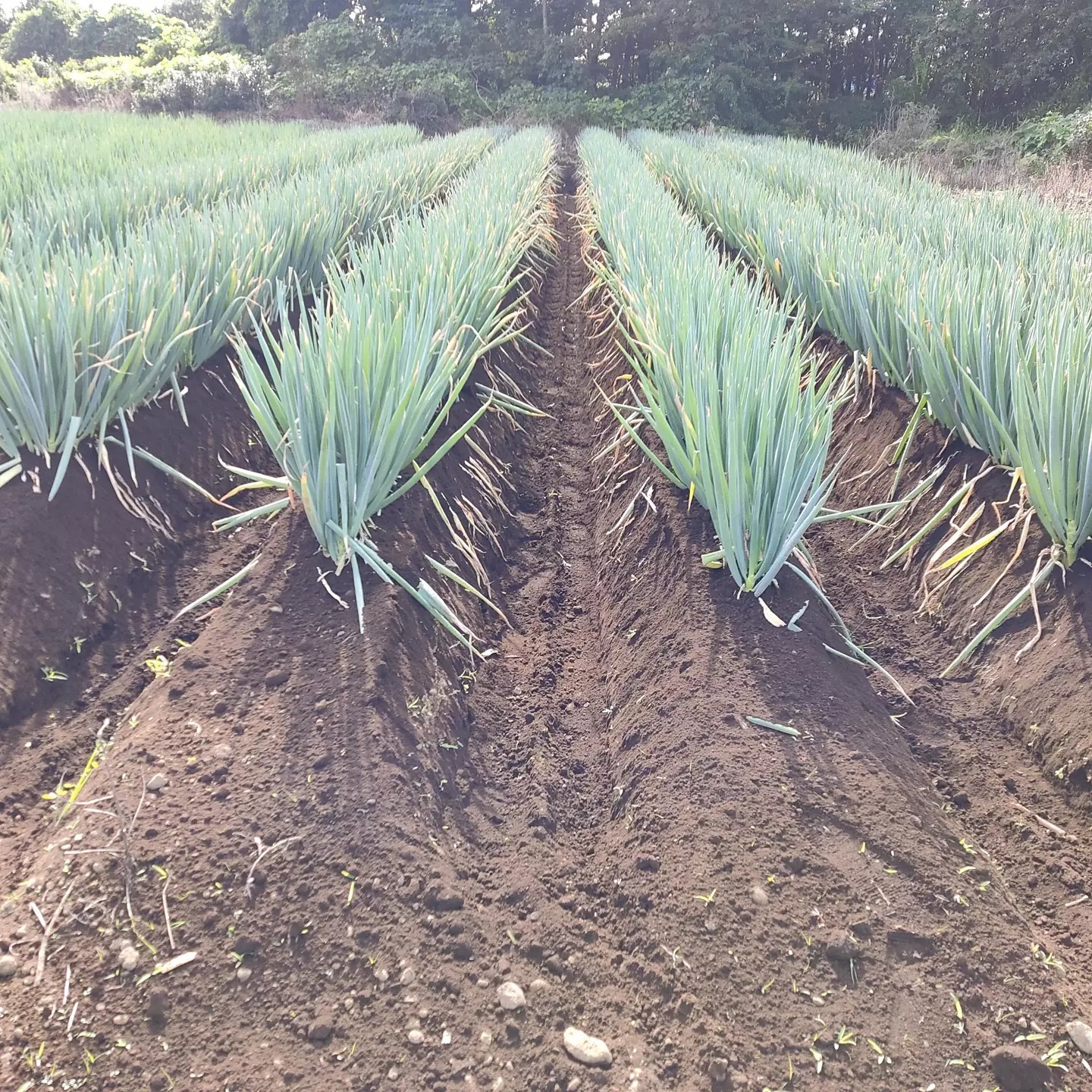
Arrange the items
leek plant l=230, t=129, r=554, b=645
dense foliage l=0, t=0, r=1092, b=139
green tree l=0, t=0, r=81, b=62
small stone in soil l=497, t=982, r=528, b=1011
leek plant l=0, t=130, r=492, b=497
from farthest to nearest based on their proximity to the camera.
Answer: green tree l=0, t=0, r=81, b=62
dense foliage l=0, t=0, r=1092, b=139
leek plant l=0, t=130, r=492, b=497
leek plant l=230, t=129, r=554, b=645
small stone in soil l=497, t=982, r=528, b=1011

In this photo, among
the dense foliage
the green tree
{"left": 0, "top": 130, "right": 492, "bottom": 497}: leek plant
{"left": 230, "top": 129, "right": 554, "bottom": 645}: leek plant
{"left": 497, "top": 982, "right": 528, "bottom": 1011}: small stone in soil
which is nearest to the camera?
{"left": 497, "top": 982, "right": 528, "bottom": 1011}: small stone in soil

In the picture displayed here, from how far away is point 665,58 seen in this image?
57.5 ft

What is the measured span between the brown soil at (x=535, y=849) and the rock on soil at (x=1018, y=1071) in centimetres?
2

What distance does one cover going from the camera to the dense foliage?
15.3 m

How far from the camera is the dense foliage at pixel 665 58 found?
15.3 m

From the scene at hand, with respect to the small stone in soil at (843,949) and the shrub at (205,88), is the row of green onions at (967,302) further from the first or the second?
the shrub at (205,88)

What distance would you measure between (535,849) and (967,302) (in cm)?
202

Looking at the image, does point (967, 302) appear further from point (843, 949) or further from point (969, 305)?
point (843, 949)

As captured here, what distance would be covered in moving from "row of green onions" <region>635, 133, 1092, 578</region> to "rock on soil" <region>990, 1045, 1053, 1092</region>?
3.24 feet

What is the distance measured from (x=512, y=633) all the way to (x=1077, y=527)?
1264 mm

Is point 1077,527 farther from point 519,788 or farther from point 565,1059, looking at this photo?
point 565,1059

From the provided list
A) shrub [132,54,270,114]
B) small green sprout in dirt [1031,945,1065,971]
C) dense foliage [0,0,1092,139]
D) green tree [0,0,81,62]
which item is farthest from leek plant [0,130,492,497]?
green tree [0,0,81,62]

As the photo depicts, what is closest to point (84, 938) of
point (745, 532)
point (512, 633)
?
point (512, 633)

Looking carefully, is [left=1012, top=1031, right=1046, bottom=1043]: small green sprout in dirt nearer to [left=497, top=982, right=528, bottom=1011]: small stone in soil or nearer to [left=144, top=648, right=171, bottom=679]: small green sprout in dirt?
[left=497, top=982, right=528, bottom=1011]: small stone in soil
